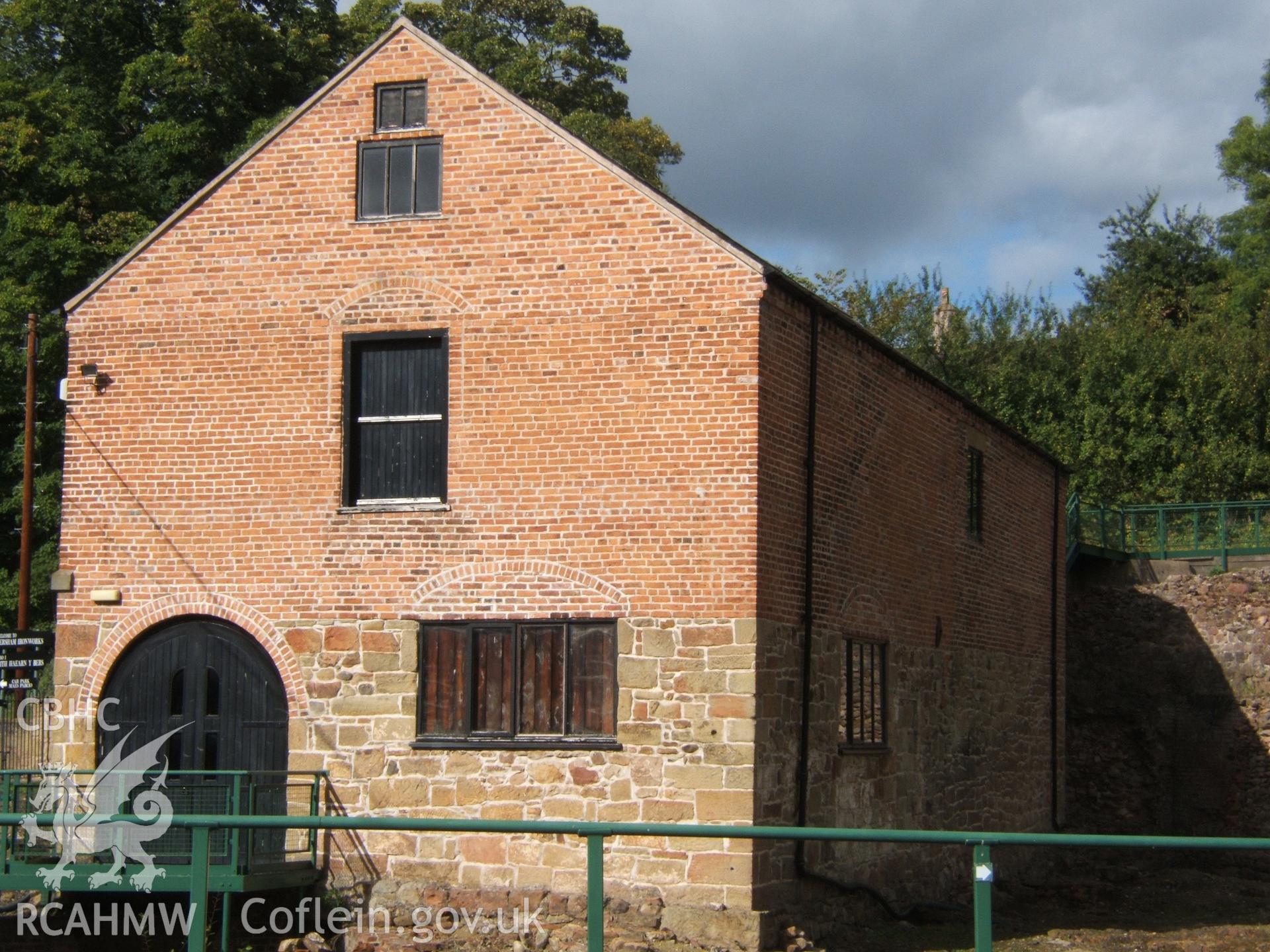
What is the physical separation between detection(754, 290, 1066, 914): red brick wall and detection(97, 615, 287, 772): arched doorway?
17.2 feet

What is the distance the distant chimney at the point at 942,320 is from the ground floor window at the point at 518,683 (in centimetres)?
2944

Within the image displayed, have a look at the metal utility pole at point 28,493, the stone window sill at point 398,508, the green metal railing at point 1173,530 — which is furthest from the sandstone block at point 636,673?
the green metal railing at point 1173,530

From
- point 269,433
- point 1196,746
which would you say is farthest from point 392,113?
point 1196,746

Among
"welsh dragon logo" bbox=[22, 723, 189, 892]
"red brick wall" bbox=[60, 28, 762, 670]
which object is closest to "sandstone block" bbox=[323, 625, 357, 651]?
"red brick wall" bbox=[60, 28, 762, 670]

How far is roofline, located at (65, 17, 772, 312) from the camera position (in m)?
15.3

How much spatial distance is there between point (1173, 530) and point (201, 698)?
22.6 m

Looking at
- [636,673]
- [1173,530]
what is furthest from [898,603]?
[1173,530]

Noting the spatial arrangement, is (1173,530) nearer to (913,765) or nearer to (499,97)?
(913,765)

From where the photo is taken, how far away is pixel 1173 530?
32.3m

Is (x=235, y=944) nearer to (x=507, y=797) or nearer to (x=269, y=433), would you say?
(x=507, y=797)

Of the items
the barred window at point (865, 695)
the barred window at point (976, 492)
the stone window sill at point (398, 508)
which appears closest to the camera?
the stone window sill at point (398, 508)

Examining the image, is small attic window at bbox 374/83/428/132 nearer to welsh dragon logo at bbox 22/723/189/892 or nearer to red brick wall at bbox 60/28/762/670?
red brick wall at bbox 60/28/762/670

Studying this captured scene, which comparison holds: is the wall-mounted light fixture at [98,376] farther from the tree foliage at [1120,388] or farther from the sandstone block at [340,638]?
the tree foliage at [1120,388]

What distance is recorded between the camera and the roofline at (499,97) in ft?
50.3
